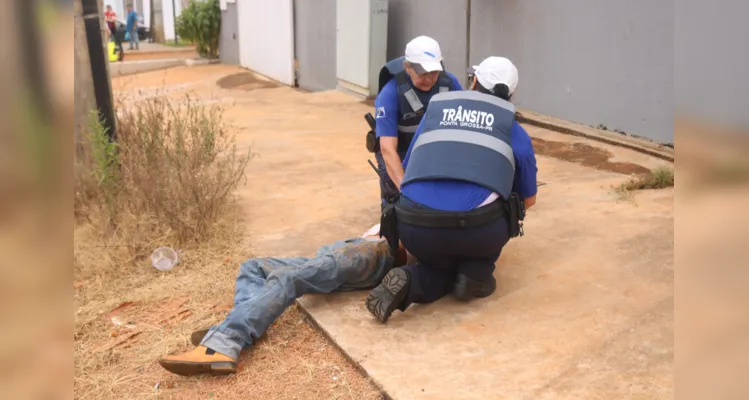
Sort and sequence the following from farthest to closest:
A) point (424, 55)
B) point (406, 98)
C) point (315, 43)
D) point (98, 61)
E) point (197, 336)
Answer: point (315, 43), point (98, 61), point (406, 98), point (424, 55), point (197, 336)

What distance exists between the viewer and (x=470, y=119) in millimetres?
3508

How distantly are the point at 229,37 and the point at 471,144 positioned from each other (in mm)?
16923

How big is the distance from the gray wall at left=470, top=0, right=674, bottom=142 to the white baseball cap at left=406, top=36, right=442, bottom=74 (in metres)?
3.60

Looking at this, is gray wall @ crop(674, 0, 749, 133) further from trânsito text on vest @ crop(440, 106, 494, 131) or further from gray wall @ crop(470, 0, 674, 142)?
gray wall @ crop(470, 0, 674, 142)

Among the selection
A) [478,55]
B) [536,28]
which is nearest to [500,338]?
[536,28]

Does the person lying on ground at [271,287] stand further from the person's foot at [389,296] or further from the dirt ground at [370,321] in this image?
the person's foot at [389,296]

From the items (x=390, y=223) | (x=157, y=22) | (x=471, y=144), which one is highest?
(x=157, y=22)

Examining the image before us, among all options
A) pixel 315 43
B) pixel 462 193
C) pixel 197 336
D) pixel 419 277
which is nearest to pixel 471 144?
pixel 462 193

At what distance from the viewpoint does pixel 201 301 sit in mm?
3916

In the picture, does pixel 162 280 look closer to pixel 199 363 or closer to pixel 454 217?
pixel 199 363

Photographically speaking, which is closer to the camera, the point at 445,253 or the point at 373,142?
the point at 445,253

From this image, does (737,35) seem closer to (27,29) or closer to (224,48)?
(27,29)

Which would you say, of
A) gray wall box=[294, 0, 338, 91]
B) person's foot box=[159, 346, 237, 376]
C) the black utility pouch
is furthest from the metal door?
person's foot box=[159, 346, 237, 376]

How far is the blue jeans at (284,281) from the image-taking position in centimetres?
323
